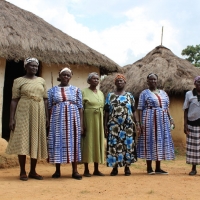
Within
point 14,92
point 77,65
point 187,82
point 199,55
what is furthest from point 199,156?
point 199,55

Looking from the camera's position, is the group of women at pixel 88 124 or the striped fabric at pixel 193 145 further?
the striped fabric at pixel 193 145

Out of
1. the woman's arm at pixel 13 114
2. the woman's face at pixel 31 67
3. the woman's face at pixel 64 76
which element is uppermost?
the woman's face at pixel 31 67

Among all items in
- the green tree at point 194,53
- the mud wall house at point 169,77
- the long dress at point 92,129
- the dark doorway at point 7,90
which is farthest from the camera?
the green tree at point 194,53

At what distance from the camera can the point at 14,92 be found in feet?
17.2

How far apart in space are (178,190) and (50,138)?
6.11 feet

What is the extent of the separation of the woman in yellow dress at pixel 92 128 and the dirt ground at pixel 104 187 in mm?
318

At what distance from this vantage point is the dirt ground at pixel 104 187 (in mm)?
4137

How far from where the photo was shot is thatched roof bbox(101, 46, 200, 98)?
40.0 ft

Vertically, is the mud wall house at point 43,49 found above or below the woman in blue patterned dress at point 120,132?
above

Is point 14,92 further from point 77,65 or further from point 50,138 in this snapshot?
point 77,65

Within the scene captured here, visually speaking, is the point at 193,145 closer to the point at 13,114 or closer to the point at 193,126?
the point at 193,126

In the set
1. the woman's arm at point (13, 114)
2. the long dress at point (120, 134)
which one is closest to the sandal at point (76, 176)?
the long dress at point (120, 134)

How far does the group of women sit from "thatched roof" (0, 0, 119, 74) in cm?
256

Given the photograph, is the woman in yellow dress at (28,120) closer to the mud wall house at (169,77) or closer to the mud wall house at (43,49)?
the mud wall house at (43,49)
